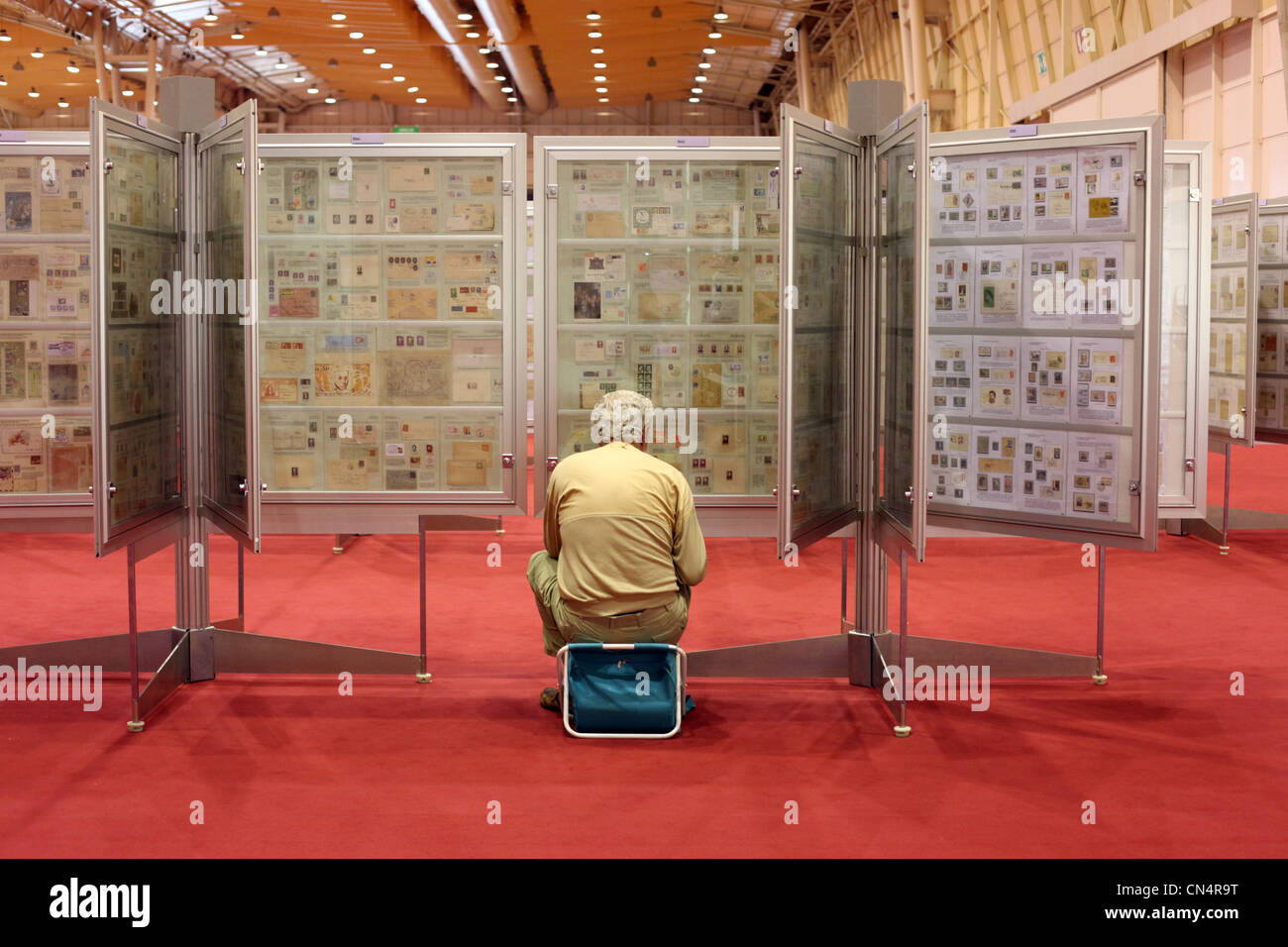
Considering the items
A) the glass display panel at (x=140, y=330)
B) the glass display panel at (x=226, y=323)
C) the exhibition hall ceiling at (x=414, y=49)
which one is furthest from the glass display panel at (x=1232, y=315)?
the exhibition hall ceiling at (x=414, y=49)

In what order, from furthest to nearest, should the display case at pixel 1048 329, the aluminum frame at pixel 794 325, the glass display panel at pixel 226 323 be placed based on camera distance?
the glass display panel at pixel 226 323
the display case at pixel 1048 329
the aluminum frame at pixel 794 325

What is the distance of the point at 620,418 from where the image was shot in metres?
5.04

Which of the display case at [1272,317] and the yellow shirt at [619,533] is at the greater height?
the display case at [1272,317]

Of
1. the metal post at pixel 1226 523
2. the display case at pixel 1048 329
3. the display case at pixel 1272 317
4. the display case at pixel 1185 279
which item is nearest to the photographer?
the display case at pixel 1048 329

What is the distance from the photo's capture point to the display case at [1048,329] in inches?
196

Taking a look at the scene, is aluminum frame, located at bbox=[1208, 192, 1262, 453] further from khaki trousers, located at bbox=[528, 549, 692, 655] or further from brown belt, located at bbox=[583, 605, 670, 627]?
brown belt, located at bbox=[583, 605, 670, 627]

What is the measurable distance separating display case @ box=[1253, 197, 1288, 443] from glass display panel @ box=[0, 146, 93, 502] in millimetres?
7013

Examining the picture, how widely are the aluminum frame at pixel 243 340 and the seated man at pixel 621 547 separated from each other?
1151mm

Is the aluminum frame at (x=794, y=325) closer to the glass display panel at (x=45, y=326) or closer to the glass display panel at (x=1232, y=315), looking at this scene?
the glass display panel at (x=45, y=326)

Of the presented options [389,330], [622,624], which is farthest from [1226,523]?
[389,330]

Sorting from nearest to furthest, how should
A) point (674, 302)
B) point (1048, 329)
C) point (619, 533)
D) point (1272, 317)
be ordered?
point (619, 533)
point (1048, 329)
point (674, 302)
point (1272, 317)

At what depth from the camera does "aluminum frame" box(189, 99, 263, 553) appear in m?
4.76

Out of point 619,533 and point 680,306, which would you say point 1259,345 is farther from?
point 619,533

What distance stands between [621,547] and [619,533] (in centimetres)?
5
